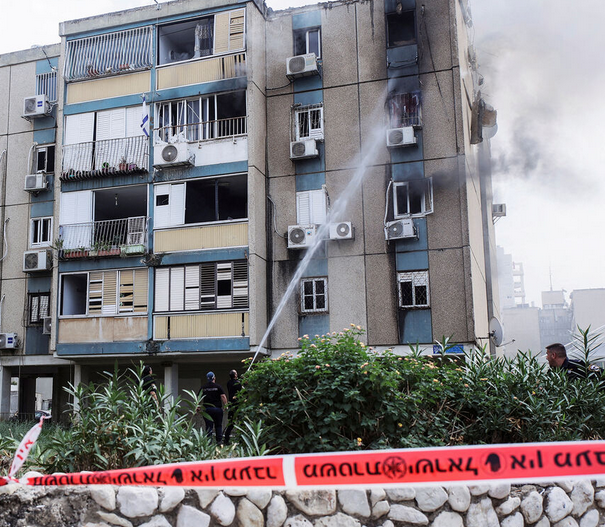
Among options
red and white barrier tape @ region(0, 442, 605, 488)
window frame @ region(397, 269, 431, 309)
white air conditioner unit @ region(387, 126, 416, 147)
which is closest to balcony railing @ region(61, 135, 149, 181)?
white air conditioner unit @ region(387, 126, 416, 147)

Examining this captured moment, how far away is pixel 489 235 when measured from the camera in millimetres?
25875

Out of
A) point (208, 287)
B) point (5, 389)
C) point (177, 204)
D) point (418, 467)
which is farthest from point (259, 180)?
point (418, 467)

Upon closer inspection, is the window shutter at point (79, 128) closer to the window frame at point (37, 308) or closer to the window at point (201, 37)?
the window at point (201, 37)

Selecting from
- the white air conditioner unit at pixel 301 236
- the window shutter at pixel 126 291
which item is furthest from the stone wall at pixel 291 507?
the window shutter at pixel 126 291

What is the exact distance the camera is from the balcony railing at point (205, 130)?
816 inches

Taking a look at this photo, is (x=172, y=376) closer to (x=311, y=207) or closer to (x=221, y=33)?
(x=311, y=207)

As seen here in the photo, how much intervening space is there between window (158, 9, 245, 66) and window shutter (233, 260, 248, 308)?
6653mm

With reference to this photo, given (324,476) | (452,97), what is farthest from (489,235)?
(324,476)

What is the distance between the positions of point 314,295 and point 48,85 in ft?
41.6

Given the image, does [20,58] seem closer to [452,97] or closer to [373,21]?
[373,21]

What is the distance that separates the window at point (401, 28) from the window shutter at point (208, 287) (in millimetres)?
8538

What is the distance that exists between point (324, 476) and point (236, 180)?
16328 millimetres

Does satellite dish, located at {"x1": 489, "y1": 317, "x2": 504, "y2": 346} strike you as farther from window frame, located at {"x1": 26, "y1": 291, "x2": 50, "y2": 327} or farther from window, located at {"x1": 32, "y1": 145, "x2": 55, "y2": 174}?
window, located at {"x1": 32, "y1": 145, "x2": 55, "y2": 174}

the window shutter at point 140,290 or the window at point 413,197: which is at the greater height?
the window at point 413,197
